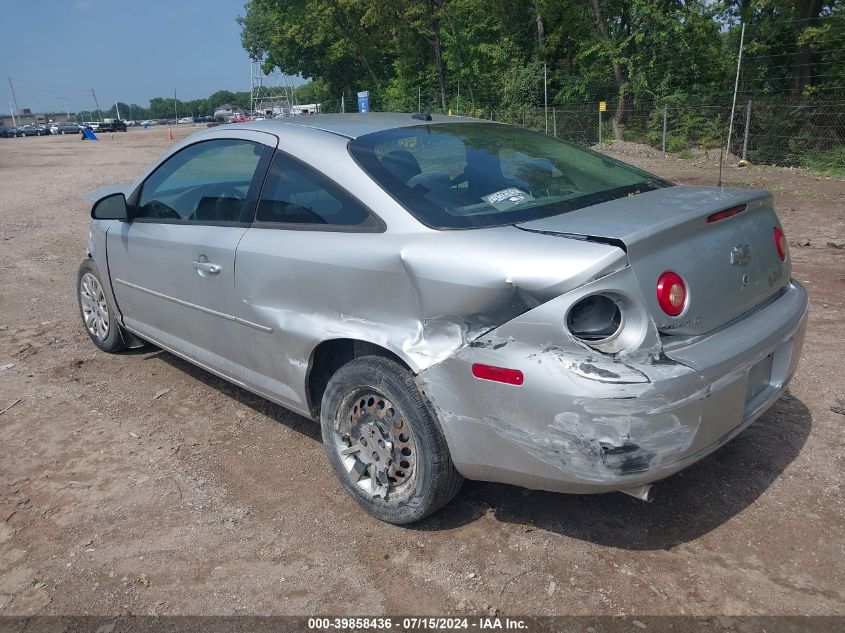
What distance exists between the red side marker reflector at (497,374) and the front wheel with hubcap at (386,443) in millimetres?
331

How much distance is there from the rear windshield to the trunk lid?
0.19 metres

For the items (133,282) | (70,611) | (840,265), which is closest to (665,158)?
(840,265)

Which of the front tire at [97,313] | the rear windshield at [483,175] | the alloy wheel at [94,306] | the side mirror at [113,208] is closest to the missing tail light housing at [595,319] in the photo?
the rear windshield at [483,175]

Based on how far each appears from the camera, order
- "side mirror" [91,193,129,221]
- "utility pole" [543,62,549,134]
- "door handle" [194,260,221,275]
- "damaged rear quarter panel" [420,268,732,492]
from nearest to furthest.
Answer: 1. "damaged rear quarter panel" [420,268,732,492]
2. "door handle" [194,260,221,275]
3. "side mirror" [91,193,129,221]
4. "utility pole" [543,62,549,134]

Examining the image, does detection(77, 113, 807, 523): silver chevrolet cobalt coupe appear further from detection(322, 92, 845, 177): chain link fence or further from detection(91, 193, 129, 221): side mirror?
detection(322, 92, 845, 177): chain link fence

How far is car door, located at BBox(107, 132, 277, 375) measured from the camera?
3596 millimetres

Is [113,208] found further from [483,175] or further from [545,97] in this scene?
[545,97]

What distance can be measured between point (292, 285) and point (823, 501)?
256cm

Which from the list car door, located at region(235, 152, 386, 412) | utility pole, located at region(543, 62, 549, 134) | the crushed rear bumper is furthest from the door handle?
utility pole, located at region(543, 62, 549, 134)

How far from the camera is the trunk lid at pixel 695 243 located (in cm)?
244

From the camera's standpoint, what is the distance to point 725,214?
9.20 feet

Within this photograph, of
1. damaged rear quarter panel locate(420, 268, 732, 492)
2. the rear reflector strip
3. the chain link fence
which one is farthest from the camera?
the chain link fence

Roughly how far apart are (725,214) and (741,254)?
0.18m

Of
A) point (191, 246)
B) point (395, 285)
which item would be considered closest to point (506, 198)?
point (395, 285)
